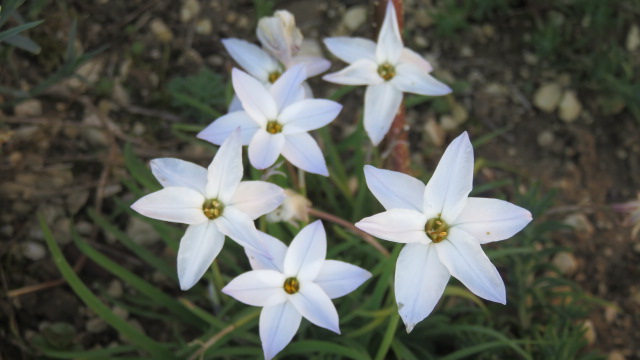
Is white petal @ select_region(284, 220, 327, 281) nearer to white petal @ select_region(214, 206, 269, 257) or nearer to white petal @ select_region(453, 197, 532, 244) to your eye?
white petal @ select_region(214, 206, 269, 257)

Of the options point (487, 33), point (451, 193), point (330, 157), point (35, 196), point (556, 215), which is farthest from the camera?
point (487, 33)

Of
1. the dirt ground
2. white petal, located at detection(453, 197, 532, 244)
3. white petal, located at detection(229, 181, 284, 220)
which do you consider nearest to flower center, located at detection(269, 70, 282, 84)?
white petal, located at detection(229, 181, 284, 220)

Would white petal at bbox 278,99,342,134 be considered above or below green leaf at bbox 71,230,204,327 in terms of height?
above

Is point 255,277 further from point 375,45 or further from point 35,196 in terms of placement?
point 35,196

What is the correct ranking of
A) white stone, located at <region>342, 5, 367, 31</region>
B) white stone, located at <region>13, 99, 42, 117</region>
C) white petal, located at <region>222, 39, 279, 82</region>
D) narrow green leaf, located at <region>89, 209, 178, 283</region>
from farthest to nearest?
white stone, located at <region>342, 5, 367, 31</region> < white stone, located at <region>13, 99, 42, 117</region> < narrow green leaf, located at <region>89, 209, 178, 283</region> < white petal, located at <region>222, 39, 279, 82</region>

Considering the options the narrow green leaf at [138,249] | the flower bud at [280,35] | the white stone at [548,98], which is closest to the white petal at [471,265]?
the flower bud at [280,35]

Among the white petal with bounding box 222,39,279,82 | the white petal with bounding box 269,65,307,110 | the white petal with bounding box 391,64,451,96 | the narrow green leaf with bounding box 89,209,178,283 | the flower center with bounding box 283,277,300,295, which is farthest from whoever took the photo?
the narrow green leaf with bounding box 89,209,178,283

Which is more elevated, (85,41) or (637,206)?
(85,41)

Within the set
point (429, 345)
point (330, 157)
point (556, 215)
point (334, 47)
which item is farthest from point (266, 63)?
point (556, 215)
